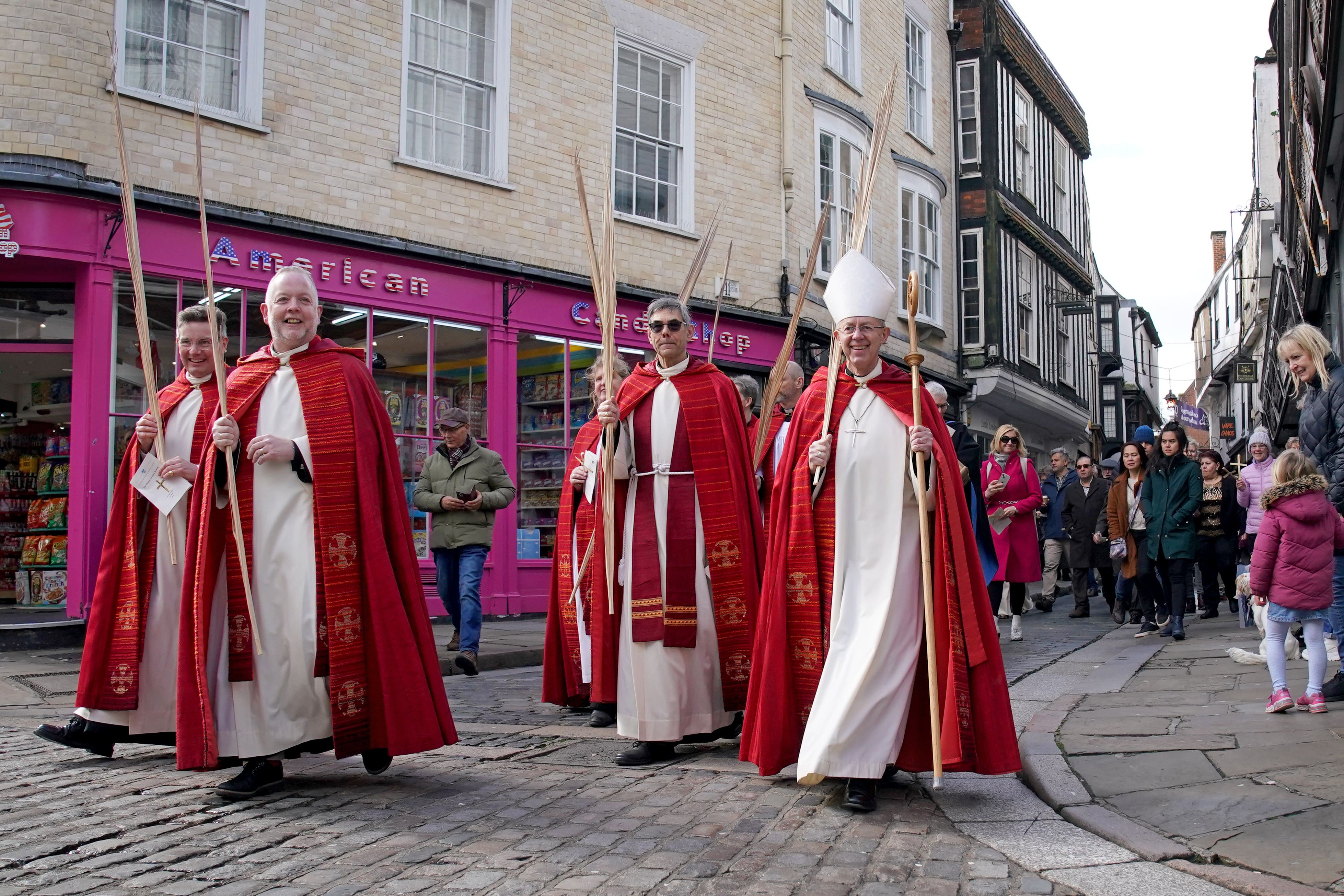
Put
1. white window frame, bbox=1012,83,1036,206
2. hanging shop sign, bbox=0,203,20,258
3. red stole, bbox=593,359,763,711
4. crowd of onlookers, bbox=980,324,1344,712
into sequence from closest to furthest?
red stole, bbox=593,359,763,711 < crowd of onlookers, bbox=980,324,1344,712 < hanging shop sign, bbox=0,203,20,258 < white window frame, bbox=1012,83,1036,206

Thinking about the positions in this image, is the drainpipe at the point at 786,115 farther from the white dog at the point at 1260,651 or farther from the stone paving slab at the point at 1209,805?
the stone paving slab at the point at 1209,805

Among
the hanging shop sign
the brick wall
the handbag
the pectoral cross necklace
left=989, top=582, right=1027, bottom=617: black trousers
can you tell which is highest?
the brick wall

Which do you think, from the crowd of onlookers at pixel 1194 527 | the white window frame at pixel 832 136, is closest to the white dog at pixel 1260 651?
the crowd of onlookers at pixel 1194 527

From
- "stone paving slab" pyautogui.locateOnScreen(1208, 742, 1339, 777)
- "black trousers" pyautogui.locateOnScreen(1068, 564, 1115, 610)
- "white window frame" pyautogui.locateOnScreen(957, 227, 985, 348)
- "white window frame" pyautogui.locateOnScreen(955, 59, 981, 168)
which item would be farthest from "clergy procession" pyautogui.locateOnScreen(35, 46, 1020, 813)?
"white window frame" pyautogui.locateOnScreen(955, 59, 981, 168)

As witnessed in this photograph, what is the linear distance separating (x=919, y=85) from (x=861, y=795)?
1983 centimetres

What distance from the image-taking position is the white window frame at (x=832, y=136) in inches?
686

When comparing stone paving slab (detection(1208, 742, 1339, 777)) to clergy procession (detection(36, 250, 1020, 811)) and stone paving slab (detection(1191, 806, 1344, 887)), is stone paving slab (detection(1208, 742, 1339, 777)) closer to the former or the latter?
stone paving slab (detection(1191, 806, 1344, 887))

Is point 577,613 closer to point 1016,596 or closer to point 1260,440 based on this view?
point 1016,596

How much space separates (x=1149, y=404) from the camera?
191ft

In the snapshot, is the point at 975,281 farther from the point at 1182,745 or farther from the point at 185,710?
the point at 185,710

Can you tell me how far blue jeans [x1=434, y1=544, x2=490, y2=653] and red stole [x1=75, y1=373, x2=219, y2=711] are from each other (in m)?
3.52

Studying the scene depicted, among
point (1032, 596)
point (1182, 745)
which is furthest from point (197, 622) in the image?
point (1032, 596)

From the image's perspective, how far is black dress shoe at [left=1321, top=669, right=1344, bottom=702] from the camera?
6.25m

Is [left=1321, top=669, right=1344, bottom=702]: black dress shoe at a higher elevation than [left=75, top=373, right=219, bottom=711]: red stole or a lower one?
lower
